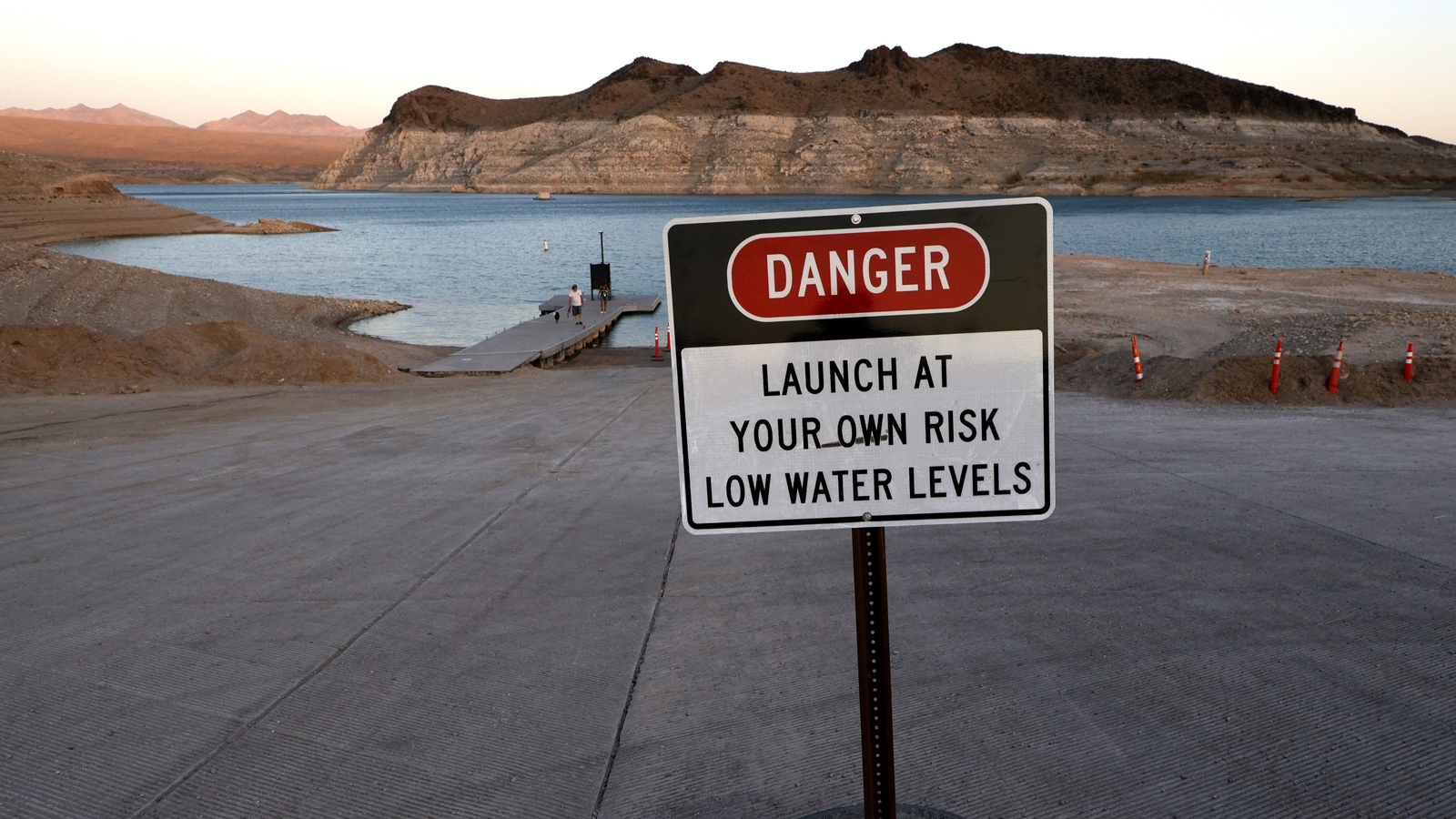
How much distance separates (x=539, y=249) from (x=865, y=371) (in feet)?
286

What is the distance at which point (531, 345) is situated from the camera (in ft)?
92.7

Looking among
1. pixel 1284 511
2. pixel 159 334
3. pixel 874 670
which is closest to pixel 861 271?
pixel 874 670

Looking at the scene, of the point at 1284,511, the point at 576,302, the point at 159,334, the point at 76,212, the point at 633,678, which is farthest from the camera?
the point at 76,212

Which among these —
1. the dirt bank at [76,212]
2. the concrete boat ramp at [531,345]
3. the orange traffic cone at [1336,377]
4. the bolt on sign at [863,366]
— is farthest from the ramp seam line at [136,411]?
the dirt bank at [76,212]

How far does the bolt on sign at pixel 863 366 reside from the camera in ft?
7.07

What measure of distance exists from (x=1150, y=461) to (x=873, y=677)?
24.2ft

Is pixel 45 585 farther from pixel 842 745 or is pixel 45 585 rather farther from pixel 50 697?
pixel 842 745

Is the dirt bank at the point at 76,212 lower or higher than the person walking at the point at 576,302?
higher

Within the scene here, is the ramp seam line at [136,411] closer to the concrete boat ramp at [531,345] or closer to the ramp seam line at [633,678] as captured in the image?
the concrete boat ramp at [531,345]

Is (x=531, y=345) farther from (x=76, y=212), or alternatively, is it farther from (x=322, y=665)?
(x=76, y=212)

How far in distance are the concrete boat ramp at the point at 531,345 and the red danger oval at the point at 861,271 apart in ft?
73.6

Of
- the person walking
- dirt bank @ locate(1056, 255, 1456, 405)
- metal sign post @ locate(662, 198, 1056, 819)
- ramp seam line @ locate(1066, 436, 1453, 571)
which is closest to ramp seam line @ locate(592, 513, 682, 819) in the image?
metal sign post @ locate(662, 198, 1056, 819)

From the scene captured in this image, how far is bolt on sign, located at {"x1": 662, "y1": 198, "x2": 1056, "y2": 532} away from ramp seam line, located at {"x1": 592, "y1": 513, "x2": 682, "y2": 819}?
5.54ft

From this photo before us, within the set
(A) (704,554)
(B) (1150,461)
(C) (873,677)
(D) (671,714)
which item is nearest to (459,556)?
(A) (704,554)
